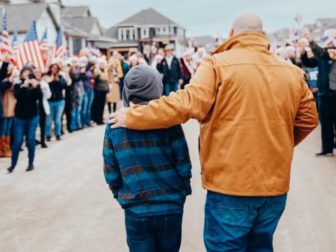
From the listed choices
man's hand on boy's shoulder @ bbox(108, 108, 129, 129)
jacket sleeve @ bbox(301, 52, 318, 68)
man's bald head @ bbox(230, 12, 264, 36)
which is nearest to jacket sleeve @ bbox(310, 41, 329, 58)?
jacket sleeve @ bbox(301, 52, 318, 68)

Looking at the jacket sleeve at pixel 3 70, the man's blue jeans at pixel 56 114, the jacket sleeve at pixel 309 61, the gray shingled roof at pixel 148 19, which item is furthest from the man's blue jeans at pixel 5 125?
the gray shingled roof at pixel 148 19

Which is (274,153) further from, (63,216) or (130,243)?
(63,216)

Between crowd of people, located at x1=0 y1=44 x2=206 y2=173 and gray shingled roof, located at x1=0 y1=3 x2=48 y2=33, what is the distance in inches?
1107

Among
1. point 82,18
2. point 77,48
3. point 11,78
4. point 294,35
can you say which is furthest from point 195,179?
point 82,18

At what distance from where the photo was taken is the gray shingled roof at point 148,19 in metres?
97.2

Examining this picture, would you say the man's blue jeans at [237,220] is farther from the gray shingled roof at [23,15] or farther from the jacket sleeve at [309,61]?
the gray shingled roof at [23,15]

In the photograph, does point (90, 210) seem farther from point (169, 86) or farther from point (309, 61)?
point (169, 86)

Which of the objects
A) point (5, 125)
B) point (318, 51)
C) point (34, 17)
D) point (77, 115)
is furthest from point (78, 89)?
point (34, 17)

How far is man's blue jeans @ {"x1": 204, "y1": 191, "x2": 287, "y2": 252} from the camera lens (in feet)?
11.7

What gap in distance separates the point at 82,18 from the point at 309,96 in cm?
6772

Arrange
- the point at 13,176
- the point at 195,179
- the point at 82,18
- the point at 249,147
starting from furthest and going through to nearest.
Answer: the point at 82,18
the point at 13,176
the point at 195,179
the point at 249,147

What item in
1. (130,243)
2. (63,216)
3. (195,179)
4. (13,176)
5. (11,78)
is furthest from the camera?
(11,78)

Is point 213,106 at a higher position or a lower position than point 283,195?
higher

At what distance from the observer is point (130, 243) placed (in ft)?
12.5
